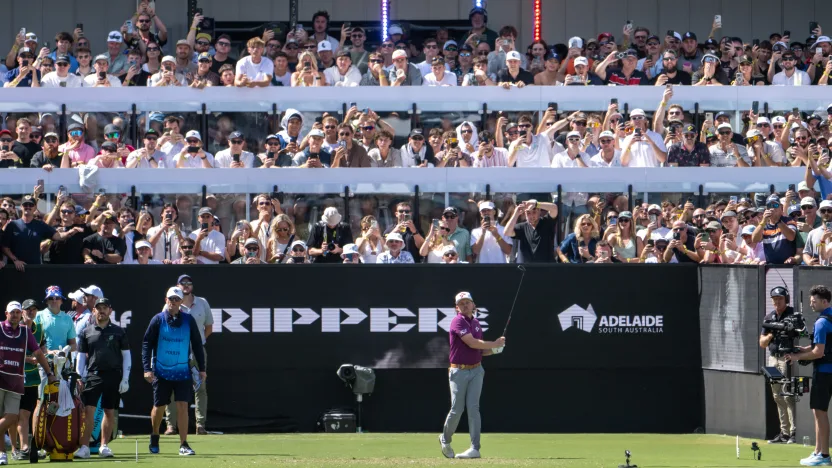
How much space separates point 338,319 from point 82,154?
5.14 m

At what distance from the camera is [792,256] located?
18719 millimetres

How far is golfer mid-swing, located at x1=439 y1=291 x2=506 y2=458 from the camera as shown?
15344mm

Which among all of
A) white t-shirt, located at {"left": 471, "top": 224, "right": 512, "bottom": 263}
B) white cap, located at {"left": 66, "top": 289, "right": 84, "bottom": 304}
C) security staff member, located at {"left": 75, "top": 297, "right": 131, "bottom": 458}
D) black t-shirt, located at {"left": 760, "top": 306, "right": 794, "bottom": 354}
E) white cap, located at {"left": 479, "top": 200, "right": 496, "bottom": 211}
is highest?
A: white cap, located at {"left": 479, "top": 200, "right": 496, "bottom": 211}

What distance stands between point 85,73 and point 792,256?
12372 millimetres

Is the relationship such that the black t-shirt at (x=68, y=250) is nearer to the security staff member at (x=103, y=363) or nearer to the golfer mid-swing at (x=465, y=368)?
the security staff member at (x=103, y=363)

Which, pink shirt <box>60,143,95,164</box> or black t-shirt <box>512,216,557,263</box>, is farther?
pink shirt <box>60,143,95,164</box>

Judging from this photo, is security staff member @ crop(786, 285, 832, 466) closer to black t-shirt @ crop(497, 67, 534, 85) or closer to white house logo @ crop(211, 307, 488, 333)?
white house logo @ crop(211, 307, 488, 333)

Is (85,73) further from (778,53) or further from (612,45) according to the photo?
(778,53)

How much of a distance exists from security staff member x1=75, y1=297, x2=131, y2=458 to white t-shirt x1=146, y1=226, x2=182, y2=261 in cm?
366

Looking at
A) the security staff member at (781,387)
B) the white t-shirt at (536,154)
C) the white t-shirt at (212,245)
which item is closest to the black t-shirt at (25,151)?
the white t-shirt at (212,245)

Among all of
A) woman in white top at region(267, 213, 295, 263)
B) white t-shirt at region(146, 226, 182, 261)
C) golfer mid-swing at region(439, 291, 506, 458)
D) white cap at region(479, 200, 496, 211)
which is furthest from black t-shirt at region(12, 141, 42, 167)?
golfer mid-swing at region(439, 291, 506, 458)

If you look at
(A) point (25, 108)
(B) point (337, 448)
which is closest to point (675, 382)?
(B) point (337, 448)

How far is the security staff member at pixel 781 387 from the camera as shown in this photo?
1694cm

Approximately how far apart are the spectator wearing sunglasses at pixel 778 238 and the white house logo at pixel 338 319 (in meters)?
4.12
